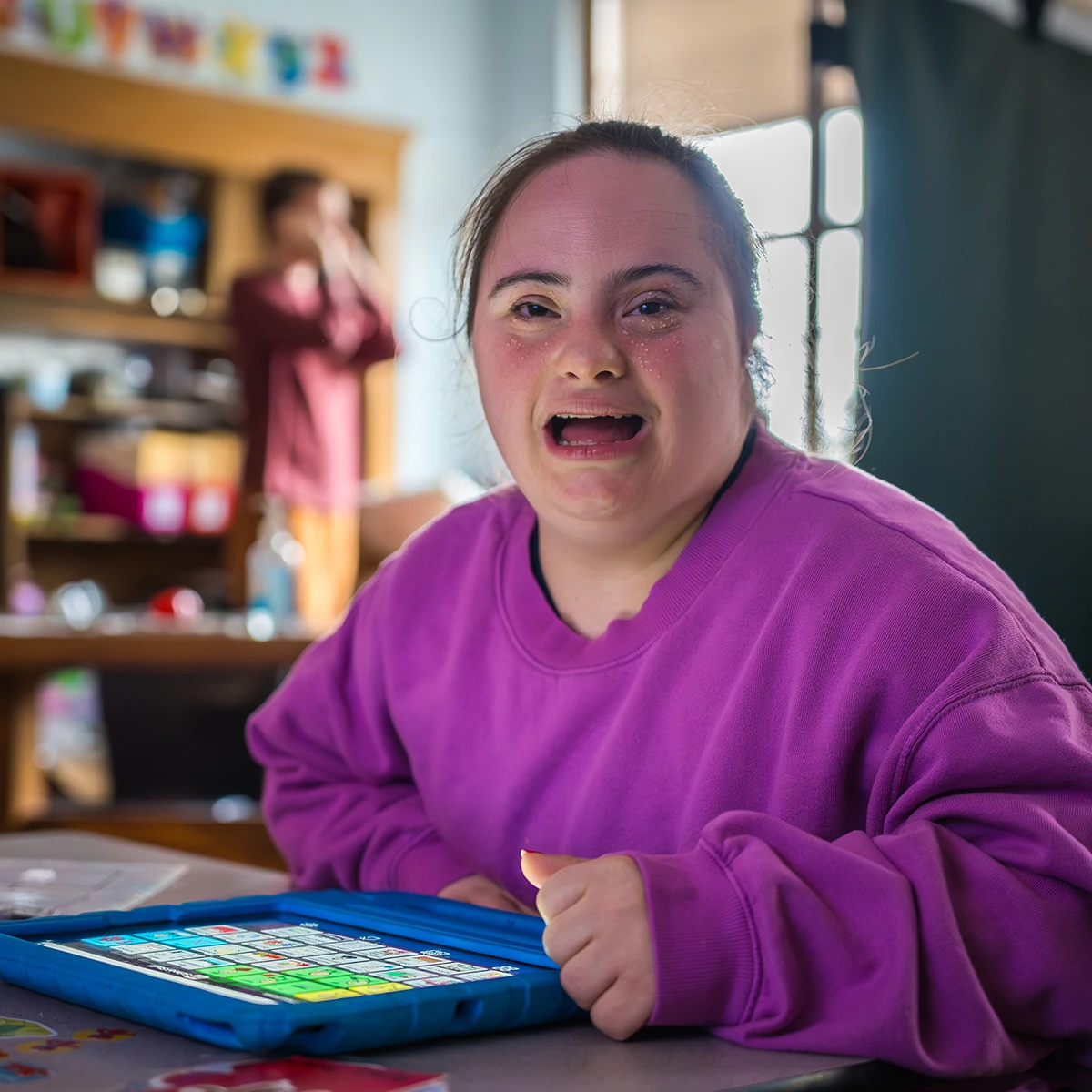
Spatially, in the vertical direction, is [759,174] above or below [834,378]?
above

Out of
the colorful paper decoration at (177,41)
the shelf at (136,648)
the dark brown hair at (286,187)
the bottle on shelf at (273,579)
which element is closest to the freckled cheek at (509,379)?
the shelf at (136,648)

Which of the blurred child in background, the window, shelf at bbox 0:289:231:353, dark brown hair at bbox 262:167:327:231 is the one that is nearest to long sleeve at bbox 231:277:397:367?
the blurred child in background

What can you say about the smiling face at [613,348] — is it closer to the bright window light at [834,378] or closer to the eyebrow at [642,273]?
the eyebrow at [642,273]

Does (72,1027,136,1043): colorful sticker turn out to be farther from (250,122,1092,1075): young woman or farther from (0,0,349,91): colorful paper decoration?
(0,0,349,91): colorful paper decoration

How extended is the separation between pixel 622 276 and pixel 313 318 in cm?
328

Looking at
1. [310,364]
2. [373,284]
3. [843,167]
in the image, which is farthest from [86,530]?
[843,167]

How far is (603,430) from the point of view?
831 millimetres

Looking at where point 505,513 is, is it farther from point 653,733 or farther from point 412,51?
point 412,51

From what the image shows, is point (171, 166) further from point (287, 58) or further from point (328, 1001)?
point (328, 1001)

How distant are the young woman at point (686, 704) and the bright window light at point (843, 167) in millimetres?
755

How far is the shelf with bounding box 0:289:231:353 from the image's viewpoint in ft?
15.1

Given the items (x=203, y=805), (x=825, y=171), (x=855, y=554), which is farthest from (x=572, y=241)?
(x=203, y=805)

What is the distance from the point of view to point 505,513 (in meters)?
1.01

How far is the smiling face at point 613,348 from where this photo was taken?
0.81 m
